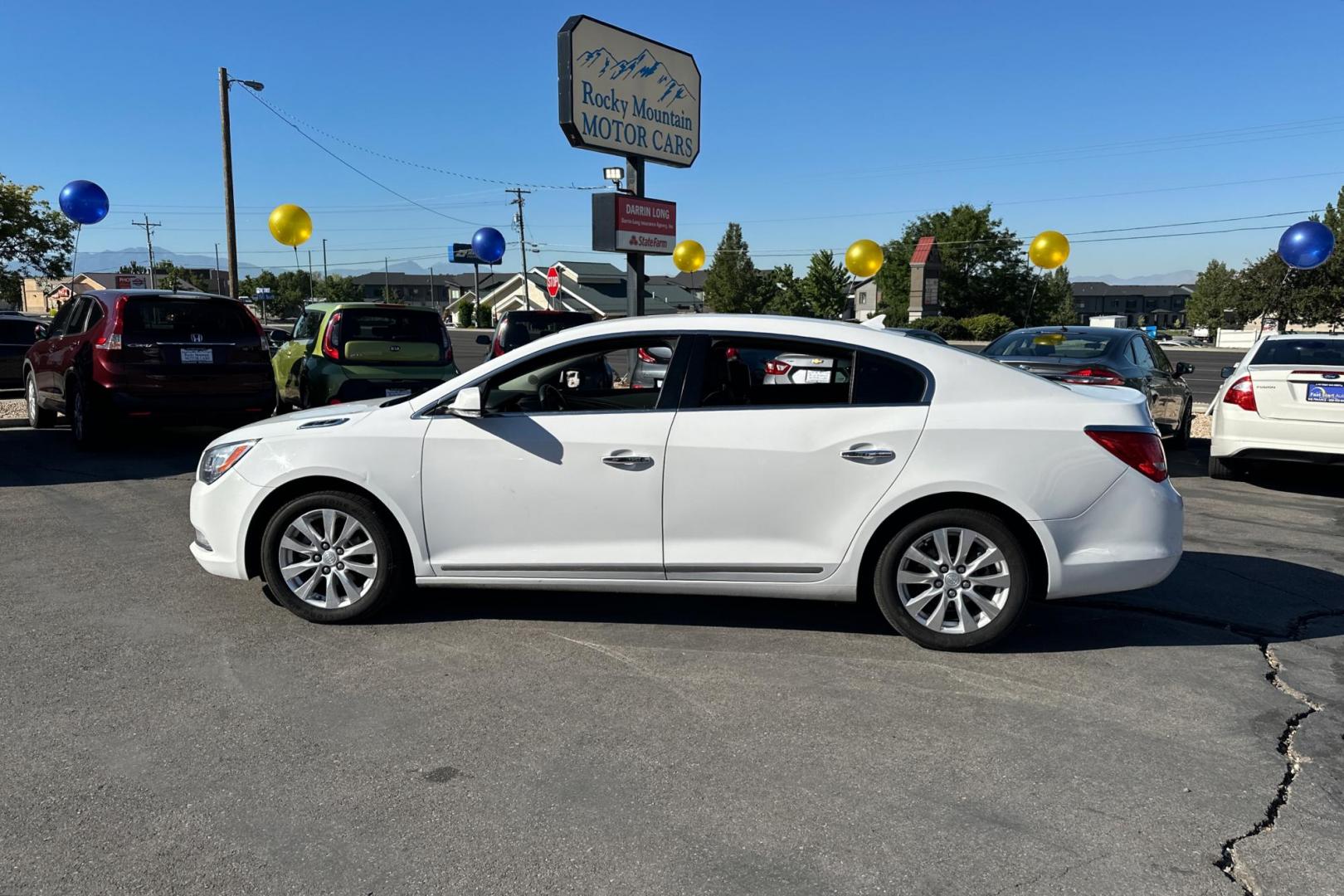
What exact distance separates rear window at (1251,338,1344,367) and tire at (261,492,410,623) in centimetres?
847

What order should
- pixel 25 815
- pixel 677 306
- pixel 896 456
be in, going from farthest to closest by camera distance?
pixel 677 306 < pixel 896 456 < pixel 25 815

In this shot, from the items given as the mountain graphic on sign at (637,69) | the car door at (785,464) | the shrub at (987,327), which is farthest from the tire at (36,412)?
the shrub at (987,327)

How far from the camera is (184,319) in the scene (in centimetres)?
1027

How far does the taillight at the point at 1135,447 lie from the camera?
4.50 metres

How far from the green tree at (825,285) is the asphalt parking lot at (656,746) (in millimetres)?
74410

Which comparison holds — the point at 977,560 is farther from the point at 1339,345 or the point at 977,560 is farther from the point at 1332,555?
the point at 1339,345

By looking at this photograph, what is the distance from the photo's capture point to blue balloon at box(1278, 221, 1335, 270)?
62.2 ft

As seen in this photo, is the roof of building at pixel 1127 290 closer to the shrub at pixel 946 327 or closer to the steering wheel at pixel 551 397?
the shrub at pixel 946 327

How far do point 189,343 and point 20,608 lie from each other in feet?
18.1

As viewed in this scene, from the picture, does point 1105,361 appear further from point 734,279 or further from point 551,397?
point 734,279

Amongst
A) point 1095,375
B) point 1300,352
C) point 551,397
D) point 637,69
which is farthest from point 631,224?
point 551,397

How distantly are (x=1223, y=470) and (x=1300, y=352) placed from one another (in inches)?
52.6

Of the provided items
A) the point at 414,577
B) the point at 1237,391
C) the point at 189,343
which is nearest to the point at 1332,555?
the point at 1237,391

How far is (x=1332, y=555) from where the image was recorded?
22.1 ft
